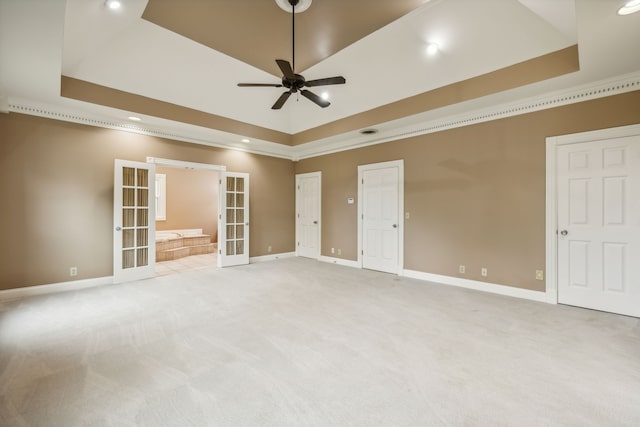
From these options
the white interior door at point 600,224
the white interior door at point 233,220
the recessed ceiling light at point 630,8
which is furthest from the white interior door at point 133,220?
the white interior door at point 600,224

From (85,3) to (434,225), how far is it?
519 cm

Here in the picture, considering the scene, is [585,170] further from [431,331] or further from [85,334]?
[85,334]

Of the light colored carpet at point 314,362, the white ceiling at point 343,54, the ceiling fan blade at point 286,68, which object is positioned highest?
the white ceiling at point 343,54

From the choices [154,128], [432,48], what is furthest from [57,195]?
[432,48]

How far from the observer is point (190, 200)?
8930 millimetres

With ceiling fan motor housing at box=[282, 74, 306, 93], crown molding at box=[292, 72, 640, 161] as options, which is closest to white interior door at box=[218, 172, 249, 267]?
crown molding at box=[292, 72, 640, 161]

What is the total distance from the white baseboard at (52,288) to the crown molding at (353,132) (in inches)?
99.1

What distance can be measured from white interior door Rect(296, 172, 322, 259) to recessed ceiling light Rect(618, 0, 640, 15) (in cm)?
512

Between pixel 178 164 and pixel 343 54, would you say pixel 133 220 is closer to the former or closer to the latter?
pixel 178 164

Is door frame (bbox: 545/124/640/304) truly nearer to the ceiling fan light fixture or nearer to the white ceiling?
the white ceiling

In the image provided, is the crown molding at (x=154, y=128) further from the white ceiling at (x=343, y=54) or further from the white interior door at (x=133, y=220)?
the white interior door at (x=133, y=220)

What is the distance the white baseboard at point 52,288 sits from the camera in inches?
147

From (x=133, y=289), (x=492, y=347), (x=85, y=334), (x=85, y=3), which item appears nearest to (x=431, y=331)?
(x=492, y=347)

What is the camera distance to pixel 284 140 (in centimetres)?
628
